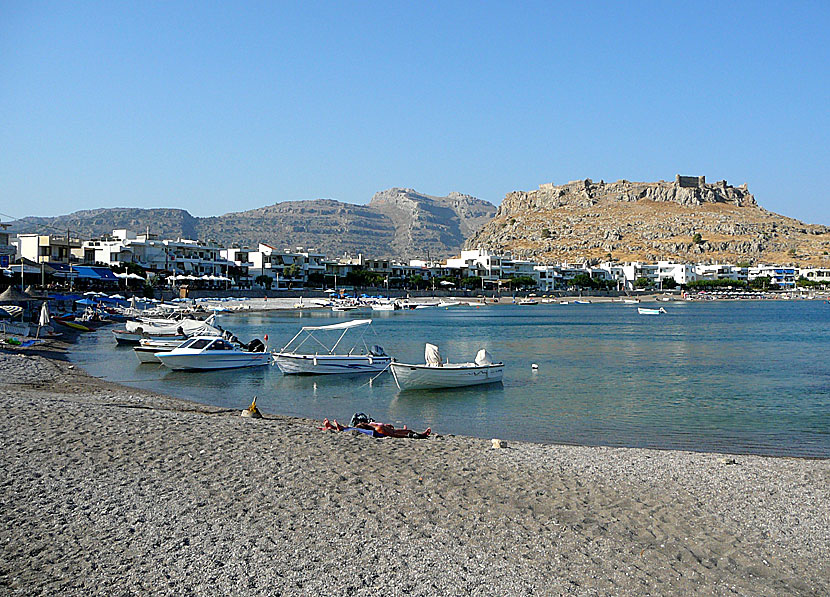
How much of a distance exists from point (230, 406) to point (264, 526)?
13.4 m

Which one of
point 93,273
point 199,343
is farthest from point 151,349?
point 93,273

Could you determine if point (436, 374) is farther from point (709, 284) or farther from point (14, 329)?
point (709, 284)

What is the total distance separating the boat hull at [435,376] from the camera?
24.5 meters

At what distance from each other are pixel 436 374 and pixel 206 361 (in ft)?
31.7

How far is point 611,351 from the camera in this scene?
1670 inches

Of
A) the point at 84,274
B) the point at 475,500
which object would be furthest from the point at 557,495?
the point at 84,274

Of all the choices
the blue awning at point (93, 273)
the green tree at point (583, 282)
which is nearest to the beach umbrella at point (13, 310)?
the blue awning at point (93, 273)

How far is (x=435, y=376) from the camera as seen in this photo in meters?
24.8

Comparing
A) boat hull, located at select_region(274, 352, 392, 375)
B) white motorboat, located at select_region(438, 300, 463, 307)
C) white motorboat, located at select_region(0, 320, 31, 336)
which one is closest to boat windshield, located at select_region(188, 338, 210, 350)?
boat hull, located at select_region(274, 352, 392, 375)

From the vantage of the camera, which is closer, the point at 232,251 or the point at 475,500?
the point at 475,500

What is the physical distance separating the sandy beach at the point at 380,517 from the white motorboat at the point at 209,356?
1445cm

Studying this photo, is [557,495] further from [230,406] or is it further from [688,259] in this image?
[688,259]

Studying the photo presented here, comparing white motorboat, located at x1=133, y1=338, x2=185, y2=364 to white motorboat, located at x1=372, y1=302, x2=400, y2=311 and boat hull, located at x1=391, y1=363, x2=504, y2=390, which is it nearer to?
boat hull, located at x1=391, y1=363, x2=504, y2=390

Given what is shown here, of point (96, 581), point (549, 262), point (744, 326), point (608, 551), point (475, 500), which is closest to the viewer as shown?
point (96, 581)
